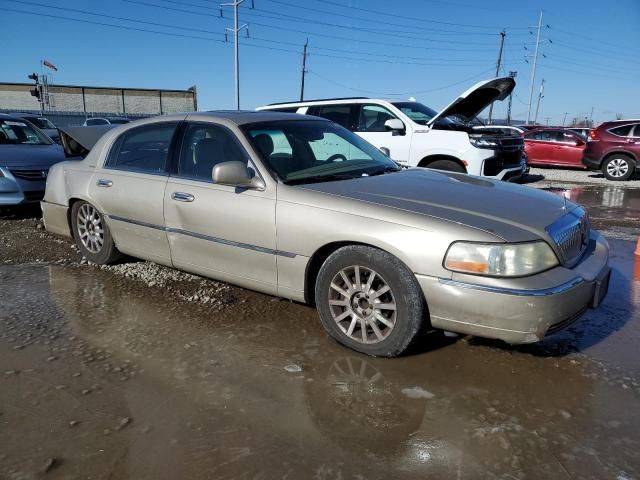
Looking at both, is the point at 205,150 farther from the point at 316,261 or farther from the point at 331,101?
the point at 331,101

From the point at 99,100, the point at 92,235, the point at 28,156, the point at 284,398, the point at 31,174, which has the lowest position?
the point at 284,398

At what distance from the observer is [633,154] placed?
1366cm

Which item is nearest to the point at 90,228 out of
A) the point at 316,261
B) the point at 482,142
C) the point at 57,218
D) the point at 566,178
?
the point at 57,218

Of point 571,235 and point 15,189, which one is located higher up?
point 571,235

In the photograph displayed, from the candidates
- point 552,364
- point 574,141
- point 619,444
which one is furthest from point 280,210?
point 574,141

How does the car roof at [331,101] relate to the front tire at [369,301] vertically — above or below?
above

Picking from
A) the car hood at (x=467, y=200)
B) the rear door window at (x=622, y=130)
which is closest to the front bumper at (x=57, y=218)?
the car hood at (x=467, y=200)

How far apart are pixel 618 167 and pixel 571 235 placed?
41.9 feet

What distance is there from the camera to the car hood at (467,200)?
2.95m

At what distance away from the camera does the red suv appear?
45.0 ft

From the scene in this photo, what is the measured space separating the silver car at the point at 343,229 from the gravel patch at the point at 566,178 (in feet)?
30.9

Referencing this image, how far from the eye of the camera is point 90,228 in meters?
5.06

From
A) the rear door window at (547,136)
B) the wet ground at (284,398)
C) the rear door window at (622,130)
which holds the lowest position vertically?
the wet ground at (284,398)

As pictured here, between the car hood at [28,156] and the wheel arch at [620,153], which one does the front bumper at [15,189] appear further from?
the wheel arch at [620,153]
